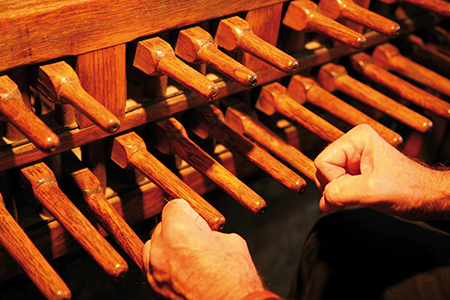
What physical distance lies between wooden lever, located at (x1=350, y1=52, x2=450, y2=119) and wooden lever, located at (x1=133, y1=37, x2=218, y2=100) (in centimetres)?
51

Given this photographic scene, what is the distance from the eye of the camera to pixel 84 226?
74 centimetres

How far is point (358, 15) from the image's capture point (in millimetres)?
960

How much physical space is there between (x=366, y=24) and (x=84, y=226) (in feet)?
2.06

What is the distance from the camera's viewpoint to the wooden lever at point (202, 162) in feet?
2.62

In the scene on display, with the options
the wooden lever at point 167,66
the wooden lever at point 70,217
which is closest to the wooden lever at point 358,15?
the wooden lever at point 167,66

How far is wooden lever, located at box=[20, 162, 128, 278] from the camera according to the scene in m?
0.69

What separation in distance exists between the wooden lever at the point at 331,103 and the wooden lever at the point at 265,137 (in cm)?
12

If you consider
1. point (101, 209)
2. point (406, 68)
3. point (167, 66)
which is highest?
point (167, 66)

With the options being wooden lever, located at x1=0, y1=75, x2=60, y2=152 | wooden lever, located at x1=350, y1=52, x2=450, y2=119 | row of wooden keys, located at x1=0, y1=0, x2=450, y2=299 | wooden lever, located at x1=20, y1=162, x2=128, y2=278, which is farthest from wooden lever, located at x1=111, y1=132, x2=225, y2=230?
wooden lever, located at x1=350, y1=52, x2=450, y2=119

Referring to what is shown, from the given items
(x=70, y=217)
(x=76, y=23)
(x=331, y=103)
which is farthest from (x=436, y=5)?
(x=70, y=217)

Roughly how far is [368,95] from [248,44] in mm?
326

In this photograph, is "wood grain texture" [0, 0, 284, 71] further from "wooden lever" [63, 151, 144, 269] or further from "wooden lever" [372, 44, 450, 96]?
"wooden lever" [372, 44, 450, 96]

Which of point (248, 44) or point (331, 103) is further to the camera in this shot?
point (331, 103)

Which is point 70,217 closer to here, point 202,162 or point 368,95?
point 202,162
